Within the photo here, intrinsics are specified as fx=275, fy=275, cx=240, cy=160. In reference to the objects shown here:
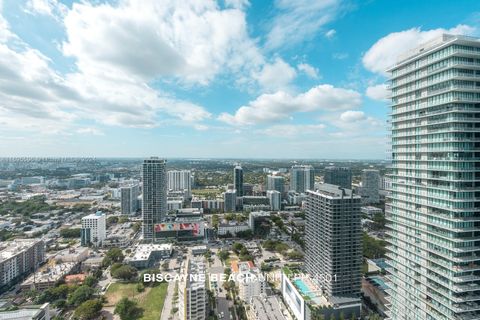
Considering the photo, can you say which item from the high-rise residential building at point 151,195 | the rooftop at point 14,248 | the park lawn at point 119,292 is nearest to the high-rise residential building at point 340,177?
the high-rise residential building at point 151,195

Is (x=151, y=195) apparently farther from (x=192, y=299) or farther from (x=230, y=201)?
(x=192, y=299)

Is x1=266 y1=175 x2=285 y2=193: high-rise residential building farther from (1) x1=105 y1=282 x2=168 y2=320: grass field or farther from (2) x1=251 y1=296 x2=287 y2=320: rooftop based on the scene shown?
(2) x1=251 y1=296 x2=287 y2=320: rooftop

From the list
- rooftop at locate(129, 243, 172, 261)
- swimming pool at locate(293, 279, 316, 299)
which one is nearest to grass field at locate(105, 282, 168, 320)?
rooftop at locate(129, 243, 172, 261)

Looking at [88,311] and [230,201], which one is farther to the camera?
[230,201]

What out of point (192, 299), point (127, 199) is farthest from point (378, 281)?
point (127, 199)

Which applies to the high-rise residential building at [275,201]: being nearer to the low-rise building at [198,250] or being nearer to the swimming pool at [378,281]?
the low-rise building at [198,250]

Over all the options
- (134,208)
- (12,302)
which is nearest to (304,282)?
(12,302)

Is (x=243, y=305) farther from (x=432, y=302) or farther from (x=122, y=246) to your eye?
(x=122, y=246)
